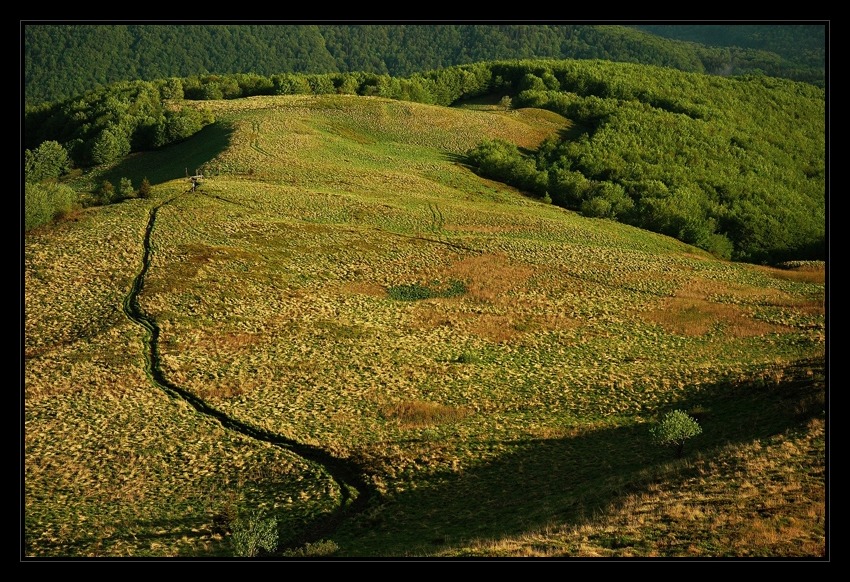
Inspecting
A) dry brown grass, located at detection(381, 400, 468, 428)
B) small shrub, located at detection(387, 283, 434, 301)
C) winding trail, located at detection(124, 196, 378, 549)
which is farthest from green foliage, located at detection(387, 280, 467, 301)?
winding trail, located at detection(124, 196, 378, 549)

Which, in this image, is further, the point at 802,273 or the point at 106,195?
the point at 802,273

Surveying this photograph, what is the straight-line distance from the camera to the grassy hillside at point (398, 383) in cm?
2134

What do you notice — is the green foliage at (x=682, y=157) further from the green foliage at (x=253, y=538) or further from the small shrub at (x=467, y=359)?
A: the green foliage at (x=253, y=538)

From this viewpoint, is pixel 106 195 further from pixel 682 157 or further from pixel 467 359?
pixel 682 157

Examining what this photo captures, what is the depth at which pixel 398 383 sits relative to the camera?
3362 centimetres

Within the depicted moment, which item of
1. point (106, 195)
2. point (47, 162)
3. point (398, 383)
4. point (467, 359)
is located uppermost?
point (47, 162)

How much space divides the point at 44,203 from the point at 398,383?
29357 mm

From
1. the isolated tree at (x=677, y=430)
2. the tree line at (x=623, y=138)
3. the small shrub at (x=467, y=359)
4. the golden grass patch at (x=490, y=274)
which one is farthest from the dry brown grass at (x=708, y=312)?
the tree line at (x=623, y=138)

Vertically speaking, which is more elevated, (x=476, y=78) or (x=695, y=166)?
(x=476, y=78)

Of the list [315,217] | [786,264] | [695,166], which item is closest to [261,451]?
[315,217]

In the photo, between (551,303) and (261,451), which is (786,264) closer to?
(551,303)

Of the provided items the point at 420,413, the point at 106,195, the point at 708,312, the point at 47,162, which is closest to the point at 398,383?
the point at 420,413
